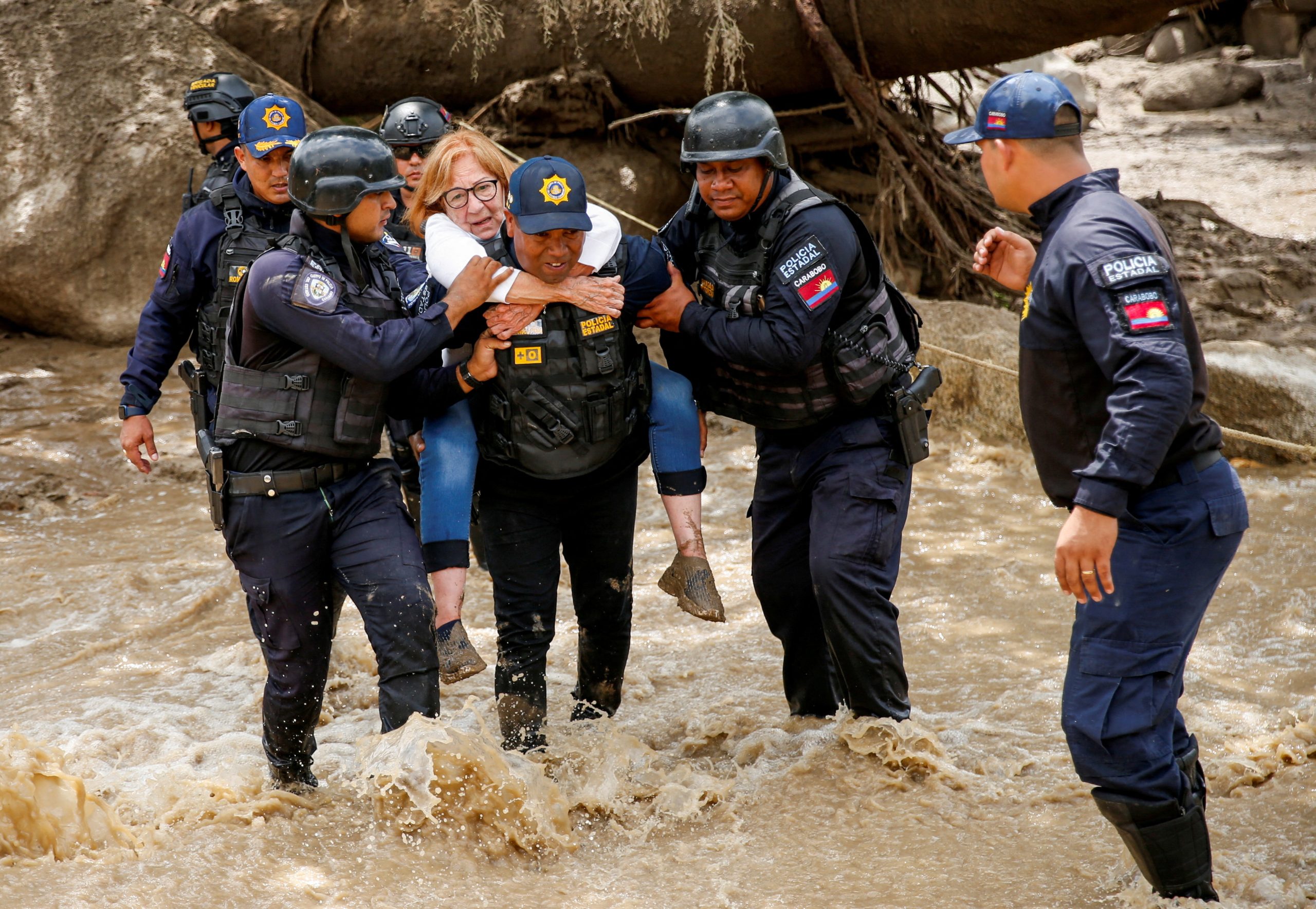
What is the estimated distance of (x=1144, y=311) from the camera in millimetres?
2643

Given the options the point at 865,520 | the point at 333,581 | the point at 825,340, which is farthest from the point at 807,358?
the point at 333,581

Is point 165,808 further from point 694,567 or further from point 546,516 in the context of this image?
point 694,567

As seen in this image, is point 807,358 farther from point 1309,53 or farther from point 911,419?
point 1309,53

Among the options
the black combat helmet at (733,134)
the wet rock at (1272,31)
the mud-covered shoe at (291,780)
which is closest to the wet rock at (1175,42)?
the wet rock at (1272,31)

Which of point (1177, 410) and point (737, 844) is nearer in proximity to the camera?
point (1177, 410)

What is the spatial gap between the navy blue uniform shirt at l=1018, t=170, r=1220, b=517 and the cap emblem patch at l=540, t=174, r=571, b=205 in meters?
1.32

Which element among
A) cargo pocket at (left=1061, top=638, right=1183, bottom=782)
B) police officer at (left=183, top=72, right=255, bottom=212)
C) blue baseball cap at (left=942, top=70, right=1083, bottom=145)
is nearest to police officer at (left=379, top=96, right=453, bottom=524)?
police officer at (left=183, top=72, right=255, bottom=212)

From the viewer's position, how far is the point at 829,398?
378 cm

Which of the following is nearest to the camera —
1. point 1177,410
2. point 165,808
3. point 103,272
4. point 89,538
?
point 1177,410

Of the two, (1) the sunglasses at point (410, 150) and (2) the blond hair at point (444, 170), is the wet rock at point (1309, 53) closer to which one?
(1) the sunglasses at point (410, 150)

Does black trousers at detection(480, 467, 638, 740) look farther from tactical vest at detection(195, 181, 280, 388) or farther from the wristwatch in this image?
tactical vest at detection(195, 181, 280, 388)

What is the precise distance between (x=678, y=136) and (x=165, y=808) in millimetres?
6638

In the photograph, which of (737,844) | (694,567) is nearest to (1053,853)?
(737,844)

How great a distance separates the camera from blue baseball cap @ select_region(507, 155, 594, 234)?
3.45 metres
